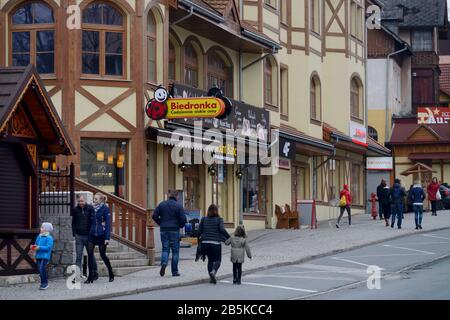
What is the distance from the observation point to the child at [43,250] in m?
21.9

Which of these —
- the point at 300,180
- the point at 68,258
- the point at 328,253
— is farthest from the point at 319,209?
the point at 68,258

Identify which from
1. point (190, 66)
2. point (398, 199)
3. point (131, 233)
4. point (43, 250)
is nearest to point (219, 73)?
point (190, 66)

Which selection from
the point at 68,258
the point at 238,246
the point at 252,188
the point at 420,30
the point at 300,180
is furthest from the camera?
the point at 420,30

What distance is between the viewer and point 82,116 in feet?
96.7

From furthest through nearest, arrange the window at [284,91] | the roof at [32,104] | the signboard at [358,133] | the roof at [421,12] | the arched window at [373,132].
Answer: the roof at [421,12] < the arched window at [373,132] < the signboard at [358,133] < the window at [284,91] < the roof at [32,104]

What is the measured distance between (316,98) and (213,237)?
24614mm

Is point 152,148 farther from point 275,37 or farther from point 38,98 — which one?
point 275,37

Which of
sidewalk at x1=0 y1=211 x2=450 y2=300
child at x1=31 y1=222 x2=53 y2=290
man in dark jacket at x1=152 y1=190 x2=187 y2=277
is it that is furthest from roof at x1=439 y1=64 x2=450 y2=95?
child at x1=31 y1=222 x2=53 y2=290

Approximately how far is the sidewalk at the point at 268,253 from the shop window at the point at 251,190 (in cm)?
144

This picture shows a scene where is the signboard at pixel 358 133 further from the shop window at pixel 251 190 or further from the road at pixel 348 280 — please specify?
the road at pixel 348 280

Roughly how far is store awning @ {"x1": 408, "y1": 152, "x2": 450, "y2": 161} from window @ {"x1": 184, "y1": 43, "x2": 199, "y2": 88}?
29.8 metres

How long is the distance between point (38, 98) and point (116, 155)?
7090 millimetres

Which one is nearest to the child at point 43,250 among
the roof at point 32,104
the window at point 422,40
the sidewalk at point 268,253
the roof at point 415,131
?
the sidewalk at point 268,253
